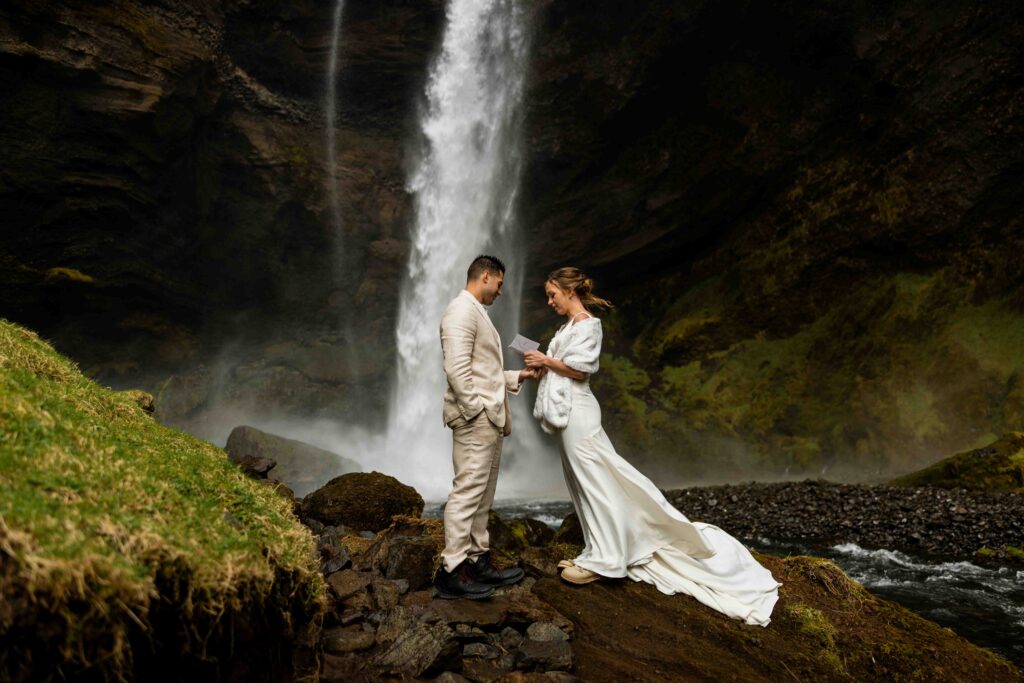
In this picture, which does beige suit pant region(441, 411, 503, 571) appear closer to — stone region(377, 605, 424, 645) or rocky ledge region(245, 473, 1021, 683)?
rocky ledge region(245, 473, 1021, 683)

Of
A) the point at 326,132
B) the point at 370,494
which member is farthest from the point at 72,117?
the point at 370,494

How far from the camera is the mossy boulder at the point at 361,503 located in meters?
6.13

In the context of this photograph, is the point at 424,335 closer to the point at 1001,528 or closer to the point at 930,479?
the point at 930,479

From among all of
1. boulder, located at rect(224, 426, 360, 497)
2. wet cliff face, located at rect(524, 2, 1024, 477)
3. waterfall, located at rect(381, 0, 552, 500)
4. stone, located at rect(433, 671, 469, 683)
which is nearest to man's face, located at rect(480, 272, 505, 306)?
stone, located at rect(433, 671, 469, 683)

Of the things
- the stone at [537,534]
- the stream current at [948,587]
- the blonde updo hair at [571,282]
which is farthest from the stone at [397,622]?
the stream current at [948,587]

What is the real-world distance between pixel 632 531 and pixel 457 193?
2149 cm

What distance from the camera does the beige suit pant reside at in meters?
4.12

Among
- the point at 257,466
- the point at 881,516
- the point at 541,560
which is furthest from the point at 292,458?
the point at 881,516

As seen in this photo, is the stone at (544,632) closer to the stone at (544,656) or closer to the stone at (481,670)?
the stone at (544,656)

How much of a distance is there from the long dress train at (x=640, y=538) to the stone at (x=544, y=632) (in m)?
0.90

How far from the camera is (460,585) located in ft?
13.2

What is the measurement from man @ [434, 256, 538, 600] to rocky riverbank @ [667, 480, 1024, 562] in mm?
8890

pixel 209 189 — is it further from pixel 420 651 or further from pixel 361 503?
pixel 420 651

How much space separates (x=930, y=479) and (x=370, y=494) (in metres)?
12.8
